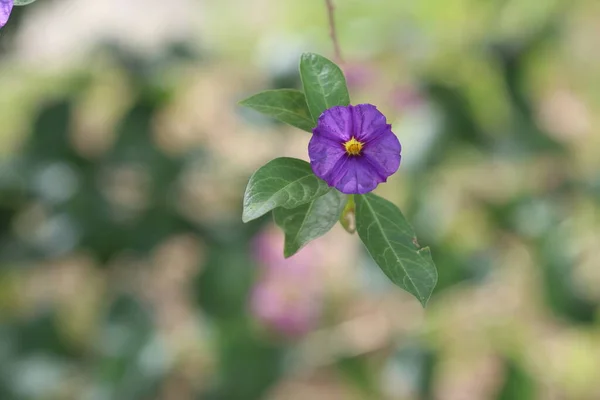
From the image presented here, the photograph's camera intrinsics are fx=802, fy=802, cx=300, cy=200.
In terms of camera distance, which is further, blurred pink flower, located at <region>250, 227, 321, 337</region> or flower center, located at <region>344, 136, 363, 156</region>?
blurred pink flower, located at <region>250, 227, 321, 337</region>

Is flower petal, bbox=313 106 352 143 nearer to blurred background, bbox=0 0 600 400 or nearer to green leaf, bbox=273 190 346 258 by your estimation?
green leaf, bbox=273 190 346 258

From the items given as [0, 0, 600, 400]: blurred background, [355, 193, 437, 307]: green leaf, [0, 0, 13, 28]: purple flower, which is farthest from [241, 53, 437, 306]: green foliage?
[0, 0, 600, 400]: blurred background

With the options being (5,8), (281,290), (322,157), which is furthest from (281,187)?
(281,290)

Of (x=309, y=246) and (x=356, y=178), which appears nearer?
(x=356, y=178)

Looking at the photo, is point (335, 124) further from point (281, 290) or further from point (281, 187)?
point (281, 290)

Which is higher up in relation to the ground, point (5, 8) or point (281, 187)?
point (5, 8)

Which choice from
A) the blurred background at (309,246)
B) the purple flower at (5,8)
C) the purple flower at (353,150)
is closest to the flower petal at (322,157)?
the purple flower at (353,150)

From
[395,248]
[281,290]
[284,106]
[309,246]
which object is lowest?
[395,248]
